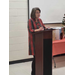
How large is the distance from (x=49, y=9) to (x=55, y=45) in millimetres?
890

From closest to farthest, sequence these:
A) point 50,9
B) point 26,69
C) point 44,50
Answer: point 44,50
point 26,69
point 50,9

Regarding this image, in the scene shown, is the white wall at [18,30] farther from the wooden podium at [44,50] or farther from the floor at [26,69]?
the wooden podium at [44,50]

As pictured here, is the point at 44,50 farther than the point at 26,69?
No

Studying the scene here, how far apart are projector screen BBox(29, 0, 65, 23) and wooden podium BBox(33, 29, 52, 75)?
55.4 inches

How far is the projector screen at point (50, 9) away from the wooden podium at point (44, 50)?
141cm

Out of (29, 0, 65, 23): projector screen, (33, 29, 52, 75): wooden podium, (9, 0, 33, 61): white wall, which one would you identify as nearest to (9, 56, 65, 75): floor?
(9, 0, 33, 61): white wall

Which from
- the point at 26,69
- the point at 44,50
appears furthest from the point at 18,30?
the point at 44,50

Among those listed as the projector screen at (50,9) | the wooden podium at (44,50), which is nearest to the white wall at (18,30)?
the projector screen at (50,9)

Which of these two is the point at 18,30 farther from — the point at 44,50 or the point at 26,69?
the point at 44,50

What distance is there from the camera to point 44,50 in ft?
5.25

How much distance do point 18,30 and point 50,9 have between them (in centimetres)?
94
